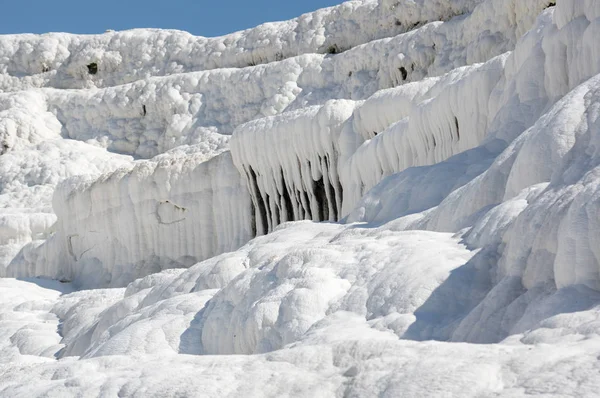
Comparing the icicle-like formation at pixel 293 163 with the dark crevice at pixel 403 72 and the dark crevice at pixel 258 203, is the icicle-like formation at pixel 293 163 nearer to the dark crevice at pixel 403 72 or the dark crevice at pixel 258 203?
the dark crevice at pixel 258 203

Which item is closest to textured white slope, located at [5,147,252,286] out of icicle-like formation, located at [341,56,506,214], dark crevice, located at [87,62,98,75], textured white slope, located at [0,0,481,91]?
icicle-like formation, located at [341,56,506,214]

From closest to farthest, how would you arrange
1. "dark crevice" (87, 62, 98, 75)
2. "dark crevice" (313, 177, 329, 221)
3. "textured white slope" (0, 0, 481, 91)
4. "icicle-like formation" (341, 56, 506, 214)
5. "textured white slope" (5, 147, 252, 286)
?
1. "icicle-like formation" (341, 56, 506, 214)
2. "dark crevice" (313, 177, 329, 221)
3. "textured white slope" (5, 147, 252, 286)
4. "textured white slope" (0, 0, 481, 91)
5. "dark crevice" (87, 62, 98, 75)

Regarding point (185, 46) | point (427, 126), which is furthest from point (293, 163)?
point (185, 46)

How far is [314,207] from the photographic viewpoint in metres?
17.5

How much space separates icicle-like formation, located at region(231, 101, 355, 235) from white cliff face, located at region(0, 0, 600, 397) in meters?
0.05

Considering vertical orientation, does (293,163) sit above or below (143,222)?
above

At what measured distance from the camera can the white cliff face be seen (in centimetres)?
436

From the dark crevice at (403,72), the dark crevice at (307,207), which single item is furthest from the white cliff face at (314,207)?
the dark crevice at (307,207)

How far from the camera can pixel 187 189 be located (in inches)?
777

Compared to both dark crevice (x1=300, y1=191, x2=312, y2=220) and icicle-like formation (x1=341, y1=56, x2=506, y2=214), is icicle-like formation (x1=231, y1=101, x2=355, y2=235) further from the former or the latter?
icicle-like formation (x1=341, y1=56, x2=506, y2=214)

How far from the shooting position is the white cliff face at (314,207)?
14.3 feet

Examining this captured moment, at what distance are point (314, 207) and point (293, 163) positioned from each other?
3.52 ft

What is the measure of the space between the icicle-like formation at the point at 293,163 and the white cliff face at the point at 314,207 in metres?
0.05

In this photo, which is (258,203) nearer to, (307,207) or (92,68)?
(307,207)
